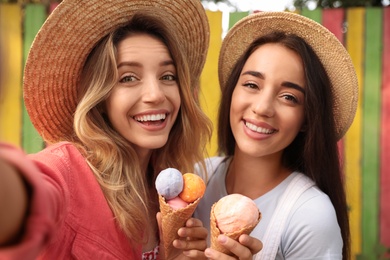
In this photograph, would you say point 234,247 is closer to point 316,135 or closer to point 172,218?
point 172,218

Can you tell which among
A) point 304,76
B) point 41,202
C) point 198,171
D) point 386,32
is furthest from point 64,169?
point 386,32

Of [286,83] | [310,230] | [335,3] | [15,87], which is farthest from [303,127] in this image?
[335,3]

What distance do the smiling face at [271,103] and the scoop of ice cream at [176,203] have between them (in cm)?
61

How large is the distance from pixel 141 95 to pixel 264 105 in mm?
635

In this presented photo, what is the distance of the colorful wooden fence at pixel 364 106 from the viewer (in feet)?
14.8

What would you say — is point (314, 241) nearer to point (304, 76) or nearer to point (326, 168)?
point (326, 168)

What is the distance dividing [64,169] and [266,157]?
4.09ft

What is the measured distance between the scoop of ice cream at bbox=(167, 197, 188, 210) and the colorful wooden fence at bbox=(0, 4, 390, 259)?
2356mm

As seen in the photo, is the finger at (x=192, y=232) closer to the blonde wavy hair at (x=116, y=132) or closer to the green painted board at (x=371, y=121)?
the blonde wavy hair at (x=116, y=132)

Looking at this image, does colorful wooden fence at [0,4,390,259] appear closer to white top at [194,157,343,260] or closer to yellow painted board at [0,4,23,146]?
yellow painted board at [0,4,23,146]

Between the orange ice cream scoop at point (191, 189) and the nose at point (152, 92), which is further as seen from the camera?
the nose at point (152, 92)

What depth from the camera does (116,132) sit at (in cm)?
253

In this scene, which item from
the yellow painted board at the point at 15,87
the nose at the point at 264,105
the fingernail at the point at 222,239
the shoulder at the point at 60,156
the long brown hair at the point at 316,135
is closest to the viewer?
the shoulder at the point at 60,156

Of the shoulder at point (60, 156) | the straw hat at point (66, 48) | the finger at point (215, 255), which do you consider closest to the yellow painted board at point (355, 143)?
the straw hat at point (66, 48)
